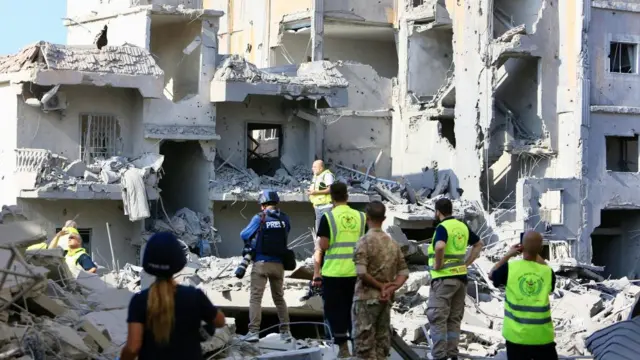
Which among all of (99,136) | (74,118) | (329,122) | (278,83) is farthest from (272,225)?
(329,122)

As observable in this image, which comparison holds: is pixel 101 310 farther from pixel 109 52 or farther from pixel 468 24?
pixel 468 24

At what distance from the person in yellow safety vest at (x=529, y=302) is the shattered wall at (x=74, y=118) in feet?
68.5

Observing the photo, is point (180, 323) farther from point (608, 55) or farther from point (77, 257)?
point (608, 55)

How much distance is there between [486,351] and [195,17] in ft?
59.2

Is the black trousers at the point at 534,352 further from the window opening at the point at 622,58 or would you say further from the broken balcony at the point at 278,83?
the window opening at the point at 622,58

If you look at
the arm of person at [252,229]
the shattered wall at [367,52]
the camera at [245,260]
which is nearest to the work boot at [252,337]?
the camera at [245,260]

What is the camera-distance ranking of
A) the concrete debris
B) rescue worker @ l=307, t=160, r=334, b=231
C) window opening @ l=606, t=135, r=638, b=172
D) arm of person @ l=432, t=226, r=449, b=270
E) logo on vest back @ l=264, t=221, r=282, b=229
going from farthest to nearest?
window opening @ l=606, t=135, r=638, b=172, the concrete debris, rescue worker @ l=307, t=160, r=334, b=231, logo on vest back @ l=264, t=221, r=282, b=229, arm of person @ l=432, t=226, r=449, b=270

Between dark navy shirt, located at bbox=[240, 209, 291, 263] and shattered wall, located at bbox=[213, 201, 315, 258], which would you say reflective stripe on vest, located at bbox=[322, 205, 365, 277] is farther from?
shattered wall, located at bbox=[213, 201, 315, 258]

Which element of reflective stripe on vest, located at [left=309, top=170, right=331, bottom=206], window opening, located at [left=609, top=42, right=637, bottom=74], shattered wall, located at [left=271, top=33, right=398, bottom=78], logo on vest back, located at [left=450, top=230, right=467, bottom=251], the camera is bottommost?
the camera

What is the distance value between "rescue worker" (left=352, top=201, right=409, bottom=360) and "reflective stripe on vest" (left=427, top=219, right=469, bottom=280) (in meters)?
0.92

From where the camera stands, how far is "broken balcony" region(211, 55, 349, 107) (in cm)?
3042

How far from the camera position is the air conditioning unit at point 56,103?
28281mm

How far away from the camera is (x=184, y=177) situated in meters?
32.2

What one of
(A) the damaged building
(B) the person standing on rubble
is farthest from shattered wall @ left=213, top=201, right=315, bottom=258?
(B) the person standing on rubble
